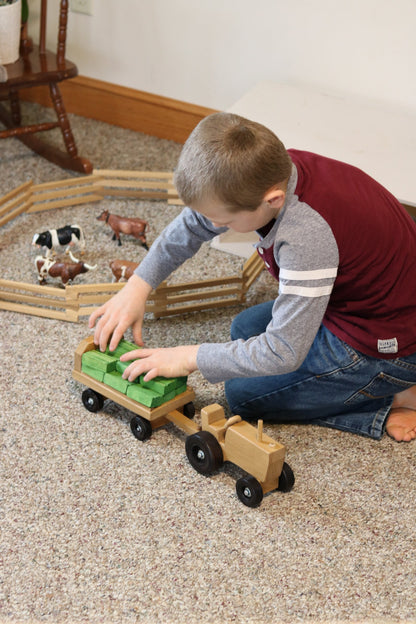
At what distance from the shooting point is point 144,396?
1128mm

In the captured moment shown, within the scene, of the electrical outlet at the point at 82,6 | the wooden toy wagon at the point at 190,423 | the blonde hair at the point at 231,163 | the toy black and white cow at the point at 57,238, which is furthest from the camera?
the electrical outlet at the point at 82,6

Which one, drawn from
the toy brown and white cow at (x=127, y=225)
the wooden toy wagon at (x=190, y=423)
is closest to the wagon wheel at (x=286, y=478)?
the wooden toy wagon at (x=190, y=423)

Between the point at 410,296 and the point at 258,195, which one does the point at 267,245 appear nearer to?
the point at 258,195

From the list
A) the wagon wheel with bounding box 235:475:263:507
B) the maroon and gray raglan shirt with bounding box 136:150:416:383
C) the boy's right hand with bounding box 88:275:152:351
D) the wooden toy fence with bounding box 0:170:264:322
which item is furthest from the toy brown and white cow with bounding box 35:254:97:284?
the wagon wheel with bounding box 235:475:263:507

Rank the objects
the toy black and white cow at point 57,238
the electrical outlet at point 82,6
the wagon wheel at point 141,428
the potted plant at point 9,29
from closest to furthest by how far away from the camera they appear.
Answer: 1. the wagon wheel at point 141,428
2. the toy black and white cow at point 57,238
3. the potted plant at point 9,29
4. the electrical outlet at point 82,6

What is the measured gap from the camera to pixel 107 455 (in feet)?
3.85

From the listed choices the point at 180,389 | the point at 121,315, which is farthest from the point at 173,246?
the point at 180,389

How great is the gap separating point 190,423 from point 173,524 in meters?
0.18

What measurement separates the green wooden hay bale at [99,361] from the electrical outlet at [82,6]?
1.43 meters

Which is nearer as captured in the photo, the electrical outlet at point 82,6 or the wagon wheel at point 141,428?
the wagon wheel at point 141,428

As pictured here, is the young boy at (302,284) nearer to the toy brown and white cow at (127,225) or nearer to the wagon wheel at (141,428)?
the wagon wheel at (141,428)

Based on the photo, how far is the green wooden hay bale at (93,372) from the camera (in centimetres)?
119

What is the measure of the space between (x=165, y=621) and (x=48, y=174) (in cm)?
144

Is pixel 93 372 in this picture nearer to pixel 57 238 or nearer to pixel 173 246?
pixel 173 246
